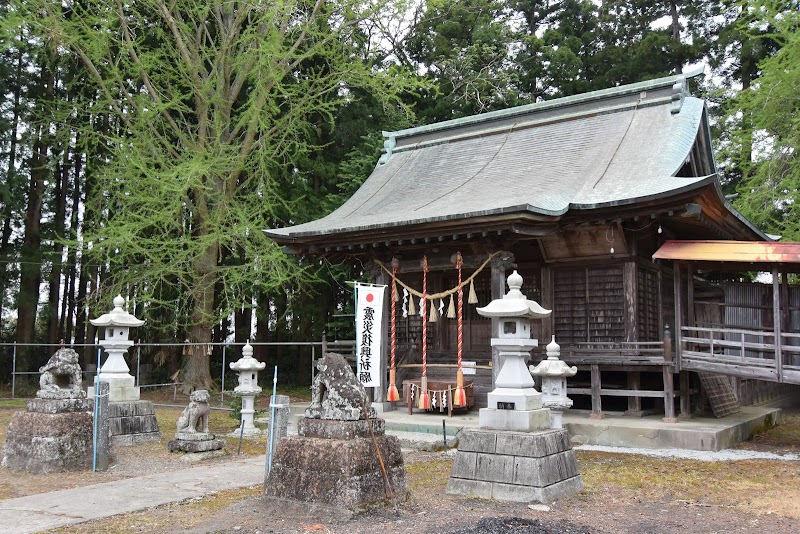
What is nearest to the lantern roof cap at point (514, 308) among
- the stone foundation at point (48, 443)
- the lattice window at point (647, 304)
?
the stone foundation at point (48, 443)

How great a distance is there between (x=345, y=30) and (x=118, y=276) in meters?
8.91

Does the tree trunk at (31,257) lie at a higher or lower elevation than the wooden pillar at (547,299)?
higher

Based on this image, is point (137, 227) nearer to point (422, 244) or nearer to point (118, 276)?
point (118, 276)

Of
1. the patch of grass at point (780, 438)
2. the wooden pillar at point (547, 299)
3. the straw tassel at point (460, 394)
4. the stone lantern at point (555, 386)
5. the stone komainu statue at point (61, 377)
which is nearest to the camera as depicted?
the stone komainu statue at point (61, 377)

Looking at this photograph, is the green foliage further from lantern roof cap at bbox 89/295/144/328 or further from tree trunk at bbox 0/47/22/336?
tree trunk at bbox 0/47/22/336

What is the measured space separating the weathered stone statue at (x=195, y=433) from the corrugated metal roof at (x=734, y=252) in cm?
741

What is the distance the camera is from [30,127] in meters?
21.7

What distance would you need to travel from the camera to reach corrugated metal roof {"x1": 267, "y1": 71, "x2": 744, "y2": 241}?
1127 cm

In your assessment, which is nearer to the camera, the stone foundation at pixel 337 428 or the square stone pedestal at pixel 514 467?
the stone foundation at pixel 337 428

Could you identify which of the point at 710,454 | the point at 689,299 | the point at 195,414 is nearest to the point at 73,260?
the point at 195,414

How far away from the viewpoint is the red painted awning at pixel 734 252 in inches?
396

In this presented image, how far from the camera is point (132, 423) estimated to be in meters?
10.4

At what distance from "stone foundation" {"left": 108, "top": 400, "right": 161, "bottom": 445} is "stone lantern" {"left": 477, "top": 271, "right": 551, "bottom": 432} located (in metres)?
6.03

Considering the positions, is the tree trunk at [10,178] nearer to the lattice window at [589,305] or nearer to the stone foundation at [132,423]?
the stone foundation at [132,423]
